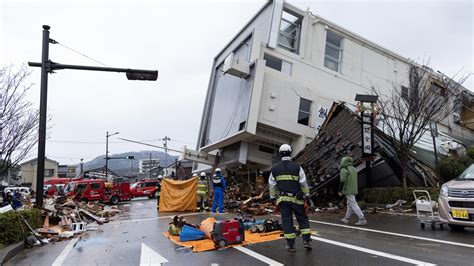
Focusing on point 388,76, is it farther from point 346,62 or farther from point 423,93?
point 423,93

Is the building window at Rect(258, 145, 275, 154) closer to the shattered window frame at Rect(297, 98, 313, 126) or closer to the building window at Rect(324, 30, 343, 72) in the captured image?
the shattered window frame at Rect(297, 98, 313, 126)

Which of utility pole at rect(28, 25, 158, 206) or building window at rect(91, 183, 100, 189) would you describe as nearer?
utility pole at rect(28, 25, 158, 206)

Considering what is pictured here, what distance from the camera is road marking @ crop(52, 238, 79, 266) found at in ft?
22.0

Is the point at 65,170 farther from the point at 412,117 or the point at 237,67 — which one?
the point at 412,117

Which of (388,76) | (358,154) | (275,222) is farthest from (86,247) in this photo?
(388,76)

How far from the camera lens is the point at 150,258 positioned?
6.56m

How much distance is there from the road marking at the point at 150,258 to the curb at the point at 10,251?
2.55m

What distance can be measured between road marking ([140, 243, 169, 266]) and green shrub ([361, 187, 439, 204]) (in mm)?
9942

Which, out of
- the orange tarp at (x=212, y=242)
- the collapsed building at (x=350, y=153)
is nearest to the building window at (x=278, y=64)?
the collapsed building at (x=350, y=153)

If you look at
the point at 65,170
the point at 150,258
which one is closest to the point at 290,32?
the point at 150,258

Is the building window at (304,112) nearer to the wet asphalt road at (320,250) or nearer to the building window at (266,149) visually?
the building window at (266,149)

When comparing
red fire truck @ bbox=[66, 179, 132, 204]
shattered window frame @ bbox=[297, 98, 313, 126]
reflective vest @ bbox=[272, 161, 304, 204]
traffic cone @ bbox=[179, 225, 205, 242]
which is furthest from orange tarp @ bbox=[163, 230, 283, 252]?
red fire truck @ bbox=[66, 179, 132, 204]

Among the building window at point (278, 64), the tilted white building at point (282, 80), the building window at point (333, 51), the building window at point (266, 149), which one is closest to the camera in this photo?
the tilted white building at point (282, 80)

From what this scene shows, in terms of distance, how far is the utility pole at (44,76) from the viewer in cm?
1055
